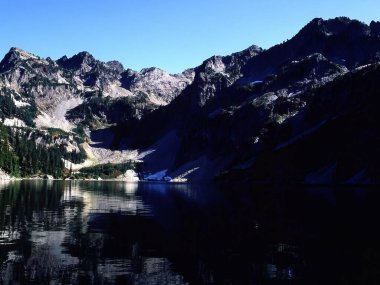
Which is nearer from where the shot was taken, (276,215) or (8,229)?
(8,229)

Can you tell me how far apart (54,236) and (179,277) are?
69.1 feet

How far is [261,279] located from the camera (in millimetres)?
32250

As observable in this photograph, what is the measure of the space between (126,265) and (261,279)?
10869mm

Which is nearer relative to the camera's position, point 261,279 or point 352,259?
point 261,279

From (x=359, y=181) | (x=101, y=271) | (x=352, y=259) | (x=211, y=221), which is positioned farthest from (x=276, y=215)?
(x=359, y=181)

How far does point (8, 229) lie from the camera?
51.3m

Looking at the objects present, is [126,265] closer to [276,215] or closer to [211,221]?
[211,221]

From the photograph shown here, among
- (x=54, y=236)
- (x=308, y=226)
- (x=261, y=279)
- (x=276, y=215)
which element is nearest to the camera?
(x=261, y=279)

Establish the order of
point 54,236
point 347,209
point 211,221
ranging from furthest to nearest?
point 347,209
point 211,221
point 54,236

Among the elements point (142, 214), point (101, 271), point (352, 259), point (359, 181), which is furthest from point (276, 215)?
point (359, 181)

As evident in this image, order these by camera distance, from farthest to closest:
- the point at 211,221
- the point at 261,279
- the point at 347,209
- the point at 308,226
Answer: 1. the point at 347,209
2. the point at 211,221
3. the point at 308,226
4. the point at 261,279

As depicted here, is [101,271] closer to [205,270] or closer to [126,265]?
[126,265]

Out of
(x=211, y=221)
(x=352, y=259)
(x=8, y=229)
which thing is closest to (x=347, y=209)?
(x=211, y=221)

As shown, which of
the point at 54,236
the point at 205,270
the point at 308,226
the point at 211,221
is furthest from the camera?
the point at 211,221
